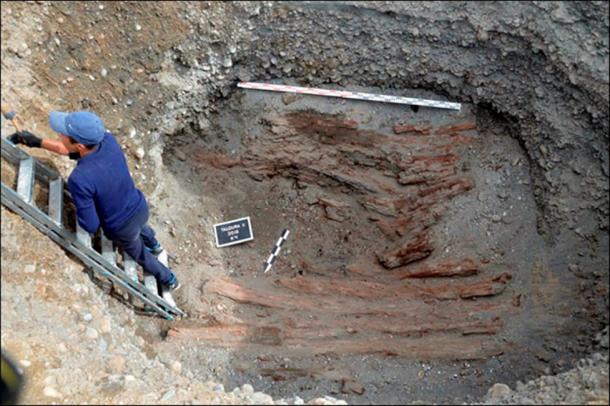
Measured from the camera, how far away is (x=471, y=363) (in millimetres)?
6094

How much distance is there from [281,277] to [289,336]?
84cm

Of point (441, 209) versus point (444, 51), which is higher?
point (444, 51)

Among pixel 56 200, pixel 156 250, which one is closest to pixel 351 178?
pixel 156 250

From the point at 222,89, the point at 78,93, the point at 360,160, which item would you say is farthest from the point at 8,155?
the point at 360,160

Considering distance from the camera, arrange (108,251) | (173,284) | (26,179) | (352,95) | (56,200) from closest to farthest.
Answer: (26,179), (56,200), (108,251), (173,284), (352,95)

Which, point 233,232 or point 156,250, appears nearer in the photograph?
point 156,250

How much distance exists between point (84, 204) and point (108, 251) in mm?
846

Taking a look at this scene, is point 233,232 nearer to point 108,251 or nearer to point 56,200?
point 108,251

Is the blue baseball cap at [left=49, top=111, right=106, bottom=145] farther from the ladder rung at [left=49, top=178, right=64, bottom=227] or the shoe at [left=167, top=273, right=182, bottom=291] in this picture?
the shoe at [left=167, top=273, right=182, bottom=291]

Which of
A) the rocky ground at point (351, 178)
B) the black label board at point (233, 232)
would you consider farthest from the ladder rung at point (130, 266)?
the black label board at point (233, 232)

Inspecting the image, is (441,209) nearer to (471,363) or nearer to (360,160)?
(360,160)

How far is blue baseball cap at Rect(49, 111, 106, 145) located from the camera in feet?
14.6

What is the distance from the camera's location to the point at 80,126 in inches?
176

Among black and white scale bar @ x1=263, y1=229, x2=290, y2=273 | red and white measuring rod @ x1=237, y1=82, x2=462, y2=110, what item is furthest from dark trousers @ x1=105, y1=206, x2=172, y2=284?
red and white measuring rod @ x1=237, y1=82, x2=462, y2=110
